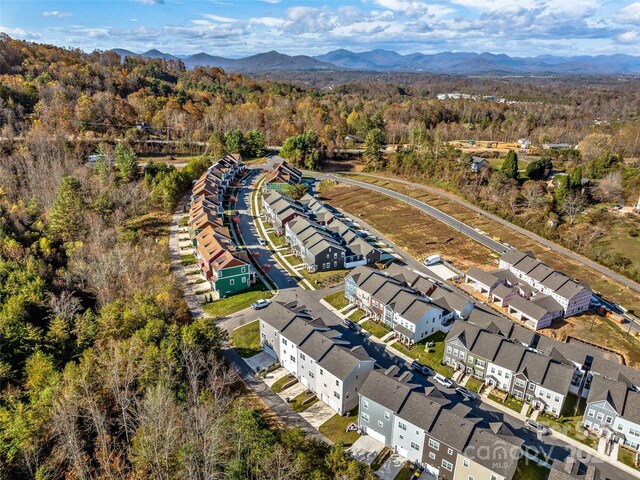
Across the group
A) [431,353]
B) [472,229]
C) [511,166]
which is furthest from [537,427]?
[511,166]

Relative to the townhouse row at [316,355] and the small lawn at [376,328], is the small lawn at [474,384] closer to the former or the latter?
the small lawn at [376,328]

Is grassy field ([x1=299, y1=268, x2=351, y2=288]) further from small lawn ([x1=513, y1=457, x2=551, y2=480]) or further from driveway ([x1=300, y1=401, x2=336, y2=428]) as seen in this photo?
small lawn ([x1=513, y1=457, x2=551, y2=480])

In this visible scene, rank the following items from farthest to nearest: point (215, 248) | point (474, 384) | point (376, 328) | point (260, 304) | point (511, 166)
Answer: point (511, 166)
point (215, 248)
point (260, 304)
point (376, 328)
point (474, 384)

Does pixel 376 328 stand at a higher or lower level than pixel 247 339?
lower

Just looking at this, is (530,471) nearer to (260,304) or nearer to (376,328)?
(376,328)

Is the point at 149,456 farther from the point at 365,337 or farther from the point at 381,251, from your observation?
the point at 381,251
